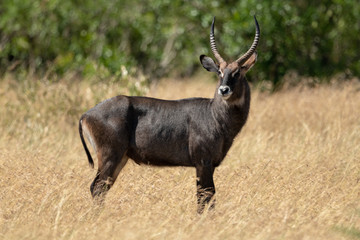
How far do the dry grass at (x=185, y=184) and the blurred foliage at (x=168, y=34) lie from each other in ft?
6.59

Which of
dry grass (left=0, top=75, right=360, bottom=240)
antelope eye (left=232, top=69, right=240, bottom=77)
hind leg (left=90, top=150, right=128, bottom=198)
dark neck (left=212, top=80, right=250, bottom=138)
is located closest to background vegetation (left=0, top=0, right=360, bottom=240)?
dry grass (left=0, top=75, right=360, bottom=240)

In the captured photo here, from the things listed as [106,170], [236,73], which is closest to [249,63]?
[236,73]

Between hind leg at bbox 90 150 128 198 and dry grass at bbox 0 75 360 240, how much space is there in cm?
11

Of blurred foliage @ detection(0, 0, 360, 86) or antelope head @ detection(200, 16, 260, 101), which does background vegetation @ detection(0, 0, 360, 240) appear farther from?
antelope head @ detection(200, 16, 260, 101)

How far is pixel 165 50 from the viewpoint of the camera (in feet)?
58.3

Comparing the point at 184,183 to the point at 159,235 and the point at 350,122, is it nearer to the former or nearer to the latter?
the point at 159,235

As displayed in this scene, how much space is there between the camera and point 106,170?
6.12 metres

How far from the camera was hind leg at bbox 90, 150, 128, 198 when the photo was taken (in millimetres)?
6117

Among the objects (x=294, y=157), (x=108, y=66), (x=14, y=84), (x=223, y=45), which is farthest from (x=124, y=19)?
(x=294, y=157)

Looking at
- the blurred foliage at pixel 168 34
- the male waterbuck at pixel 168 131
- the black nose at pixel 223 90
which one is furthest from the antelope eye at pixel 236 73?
the blurred foliage at pixel 168 34

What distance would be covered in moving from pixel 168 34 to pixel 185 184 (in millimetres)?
9187

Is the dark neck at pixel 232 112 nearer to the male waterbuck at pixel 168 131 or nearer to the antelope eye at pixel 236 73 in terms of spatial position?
the male waterbuck at pixel 168 131

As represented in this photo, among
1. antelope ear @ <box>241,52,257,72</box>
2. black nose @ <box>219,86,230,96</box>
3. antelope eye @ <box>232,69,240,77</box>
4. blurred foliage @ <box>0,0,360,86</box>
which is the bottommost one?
Answer: blurred foliage @ <box>0,0,360,86</box>

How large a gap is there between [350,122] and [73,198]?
543 centimetres
